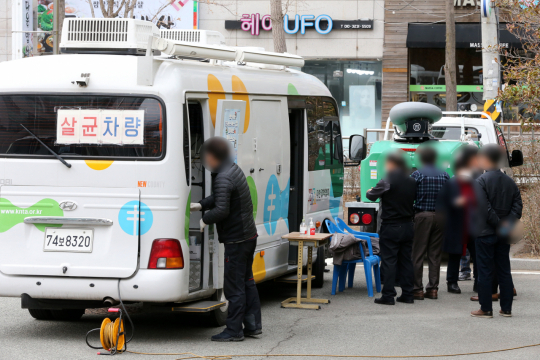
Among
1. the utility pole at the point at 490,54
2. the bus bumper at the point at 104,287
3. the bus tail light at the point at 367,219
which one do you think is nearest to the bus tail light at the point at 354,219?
the bus tail light at the point at 367,219

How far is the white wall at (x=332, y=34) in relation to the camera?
23.7 metres

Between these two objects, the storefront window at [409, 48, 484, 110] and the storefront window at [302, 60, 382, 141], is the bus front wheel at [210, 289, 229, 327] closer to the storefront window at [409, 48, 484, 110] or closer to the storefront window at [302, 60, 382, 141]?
the storefront window at [302, 60, 382, 141]

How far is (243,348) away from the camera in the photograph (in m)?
6.74

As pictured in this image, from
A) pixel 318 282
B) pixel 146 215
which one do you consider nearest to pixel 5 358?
pixel 146 215

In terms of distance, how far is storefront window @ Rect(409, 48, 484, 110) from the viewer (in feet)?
77.5

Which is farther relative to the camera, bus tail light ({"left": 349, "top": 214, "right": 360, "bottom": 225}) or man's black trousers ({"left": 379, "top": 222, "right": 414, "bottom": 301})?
bus tail light ({"left": 349, "top": 214, "right": 360, "bottom": 225})

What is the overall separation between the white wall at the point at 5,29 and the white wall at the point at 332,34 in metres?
6.66

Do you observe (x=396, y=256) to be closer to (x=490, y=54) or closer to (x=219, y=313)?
(x=219, y=313)

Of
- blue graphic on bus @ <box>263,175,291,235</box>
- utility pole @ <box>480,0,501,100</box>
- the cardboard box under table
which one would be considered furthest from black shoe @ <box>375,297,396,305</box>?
utility pole @ <box>480,0,501,100</box>

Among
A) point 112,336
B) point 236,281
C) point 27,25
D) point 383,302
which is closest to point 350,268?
point 383,302

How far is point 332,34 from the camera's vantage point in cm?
2383

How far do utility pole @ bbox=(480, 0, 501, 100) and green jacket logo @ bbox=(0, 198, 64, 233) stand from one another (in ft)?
30.1

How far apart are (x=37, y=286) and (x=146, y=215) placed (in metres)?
1.11

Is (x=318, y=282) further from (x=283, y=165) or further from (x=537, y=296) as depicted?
(x=537, y=296)
